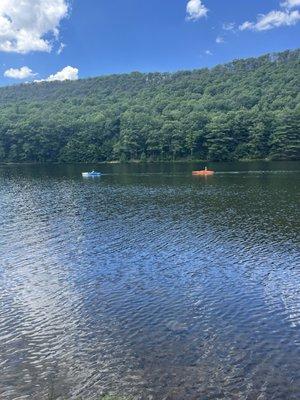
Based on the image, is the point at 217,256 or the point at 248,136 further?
the point at 248,136

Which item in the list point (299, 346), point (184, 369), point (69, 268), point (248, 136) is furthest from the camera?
point (248, 136)

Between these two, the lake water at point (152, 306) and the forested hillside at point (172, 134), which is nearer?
the lake water at point (152, 306)

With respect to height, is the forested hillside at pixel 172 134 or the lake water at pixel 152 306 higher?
the forested hillside at pixel 172 134

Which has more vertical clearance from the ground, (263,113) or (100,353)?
(263,113)

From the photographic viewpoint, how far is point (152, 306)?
2386 cm

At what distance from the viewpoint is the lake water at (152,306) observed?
1652 centimetres

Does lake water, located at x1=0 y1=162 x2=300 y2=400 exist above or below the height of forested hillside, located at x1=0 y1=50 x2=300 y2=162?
below

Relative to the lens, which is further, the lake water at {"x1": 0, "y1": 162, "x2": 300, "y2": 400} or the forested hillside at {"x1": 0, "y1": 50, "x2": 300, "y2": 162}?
the forested hillside at {"x1": 0, "y1": 50, "x2": 300, "y2": 162}

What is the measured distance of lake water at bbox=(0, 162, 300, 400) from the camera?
1652 cm

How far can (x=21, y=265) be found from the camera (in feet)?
107

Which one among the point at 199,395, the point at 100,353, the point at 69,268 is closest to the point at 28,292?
the point at 69,268

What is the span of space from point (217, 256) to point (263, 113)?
143639 millimetres

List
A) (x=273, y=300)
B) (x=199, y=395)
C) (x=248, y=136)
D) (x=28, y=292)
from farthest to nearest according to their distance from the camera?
1. (x=248, y=136)
2. (x=28, y=292)
3. (x=273, y=300)
4. (x=199, y=395)

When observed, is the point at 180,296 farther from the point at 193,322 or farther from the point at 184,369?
the point at 184,369
